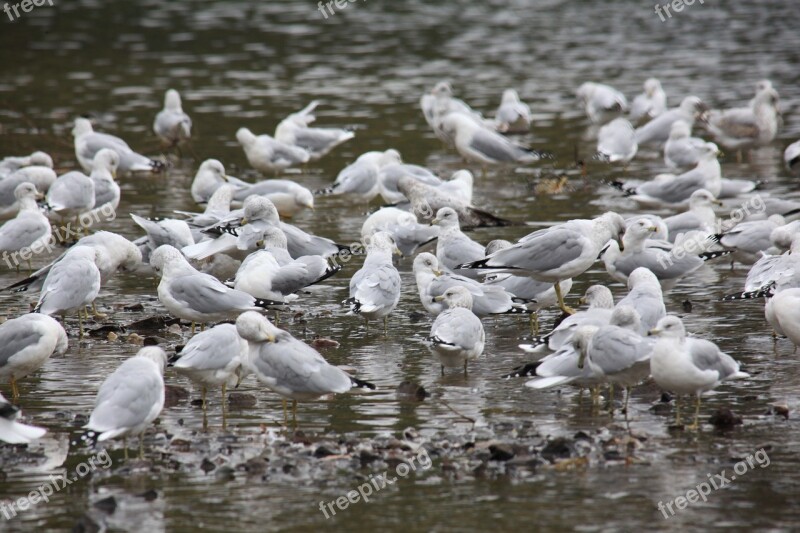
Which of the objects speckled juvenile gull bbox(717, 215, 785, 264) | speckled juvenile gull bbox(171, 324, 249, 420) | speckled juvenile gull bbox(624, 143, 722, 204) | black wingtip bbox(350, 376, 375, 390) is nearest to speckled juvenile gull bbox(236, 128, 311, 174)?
speckled juvenile gull bbox(624, 143, 722, 204)

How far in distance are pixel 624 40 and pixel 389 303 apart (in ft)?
71.7

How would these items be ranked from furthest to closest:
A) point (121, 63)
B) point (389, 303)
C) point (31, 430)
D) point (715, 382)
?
point (121, 63), point (389, 303), point (715, 382), point (31, 430)

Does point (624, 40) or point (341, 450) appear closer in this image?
point (341, 450)

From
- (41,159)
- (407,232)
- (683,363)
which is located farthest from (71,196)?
(683,363)

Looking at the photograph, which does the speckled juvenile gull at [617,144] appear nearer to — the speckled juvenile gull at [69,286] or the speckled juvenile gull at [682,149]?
the speckled juvenile gull at [682,149]

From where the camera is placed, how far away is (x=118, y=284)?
1215 centimetres

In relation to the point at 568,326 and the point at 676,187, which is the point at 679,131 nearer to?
the point at 676,187

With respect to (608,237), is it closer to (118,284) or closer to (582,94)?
(118,284)

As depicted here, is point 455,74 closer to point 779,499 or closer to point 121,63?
point 121,63

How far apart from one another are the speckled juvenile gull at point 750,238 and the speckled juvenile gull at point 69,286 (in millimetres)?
5969

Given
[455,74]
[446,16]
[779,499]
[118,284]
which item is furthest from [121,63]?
[779,499]

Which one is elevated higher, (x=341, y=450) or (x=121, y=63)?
(x=341, y=450)

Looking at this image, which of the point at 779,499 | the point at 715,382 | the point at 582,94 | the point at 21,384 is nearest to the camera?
the point at 779,499

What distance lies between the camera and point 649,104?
2061cm
